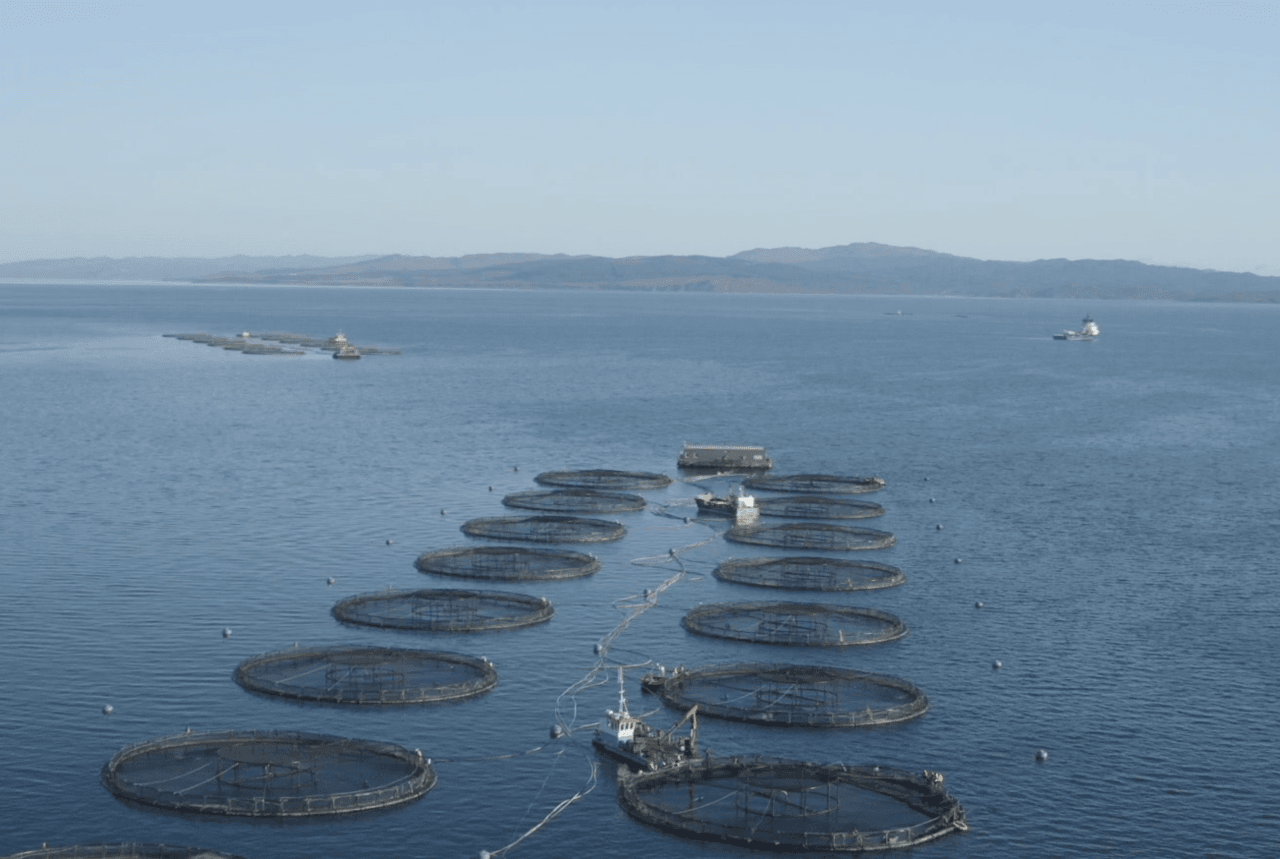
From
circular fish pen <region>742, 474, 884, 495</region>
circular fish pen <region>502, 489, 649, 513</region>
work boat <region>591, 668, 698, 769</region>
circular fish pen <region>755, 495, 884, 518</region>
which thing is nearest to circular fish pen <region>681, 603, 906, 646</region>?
work boat <region>591, 668, 698, 769</region>

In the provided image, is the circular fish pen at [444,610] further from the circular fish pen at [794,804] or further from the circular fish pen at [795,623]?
the circular fish pen at [794,804]

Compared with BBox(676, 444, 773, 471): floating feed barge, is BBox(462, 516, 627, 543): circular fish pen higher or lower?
lower

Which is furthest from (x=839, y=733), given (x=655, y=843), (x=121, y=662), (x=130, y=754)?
(x=121, y=662)

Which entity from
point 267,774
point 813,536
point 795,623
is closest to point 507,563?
point 795,623

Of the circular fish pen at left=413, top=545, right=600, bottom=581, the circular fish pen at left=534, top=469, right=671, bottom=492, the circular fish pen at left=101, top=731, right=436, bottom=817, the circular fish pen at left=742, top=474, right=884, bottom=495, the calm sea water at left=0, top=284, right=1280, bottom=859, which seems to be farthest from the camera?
the circular fish pen at left=742, top=474, right=884, bottom=495

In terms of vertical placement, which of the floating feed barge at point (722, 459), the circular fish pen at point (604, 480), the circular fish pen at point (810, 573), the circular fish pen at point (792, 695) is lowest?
the circular fish pen at point (792, 695)

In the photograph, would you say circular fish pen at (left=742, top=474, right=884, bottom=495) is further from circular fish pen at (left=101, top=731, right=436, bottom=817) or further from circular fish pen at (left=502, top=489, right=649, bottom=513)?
circular fish pen at (left=101, top=731, right=436, bottom=817)

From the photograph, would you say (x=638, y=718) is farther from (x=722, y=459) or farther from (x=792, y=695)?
(x=722, y=459)

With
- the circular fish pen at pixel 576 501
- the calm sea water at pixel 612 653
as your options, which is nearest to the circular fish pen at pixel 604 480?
the calm sea water at pixel 612 653
